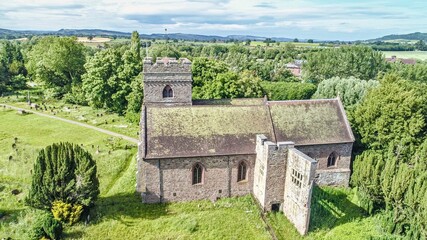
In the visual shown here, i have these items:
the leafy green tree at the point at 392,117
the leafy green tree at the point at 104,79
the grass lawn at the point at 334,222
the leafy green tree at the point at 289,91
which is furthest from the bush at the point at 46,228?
the leafy green tree at the point at 289,91

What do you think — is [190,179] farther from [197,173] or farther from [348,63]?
[348,63]

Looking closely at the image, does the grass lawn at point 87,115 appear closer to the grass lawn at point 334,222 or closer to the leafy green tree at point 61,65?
the leafy green tree at point 61,65

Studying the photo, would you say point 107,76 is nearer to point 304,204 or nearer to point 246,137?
point 246,137

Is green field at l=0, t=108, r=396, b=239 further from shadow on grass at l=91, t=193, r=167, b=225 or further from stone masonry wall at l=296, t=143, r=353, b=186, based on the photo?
stone masonry wall at l=296, t=143, r=353, b=186

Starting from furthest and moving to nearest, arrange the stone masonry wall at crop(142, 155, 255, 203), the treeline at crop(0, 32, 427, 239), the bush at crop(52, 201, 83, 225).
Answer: the stone masonry wall at crop(142, 155, 255, 203) → the treeline at crop(0, 32, 427, 239) → the bush at crop(52, 201, 83, 225)

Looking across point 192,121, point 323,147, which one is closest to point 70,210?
point 192,121

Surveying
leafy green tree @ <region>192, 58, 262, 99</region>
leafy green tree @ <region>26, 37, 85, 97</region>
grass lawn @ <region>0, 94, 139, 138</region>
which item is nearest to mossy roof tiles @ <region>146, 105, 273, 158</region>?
leafy green tree @ <region>192, 58, 262, 99</region>
